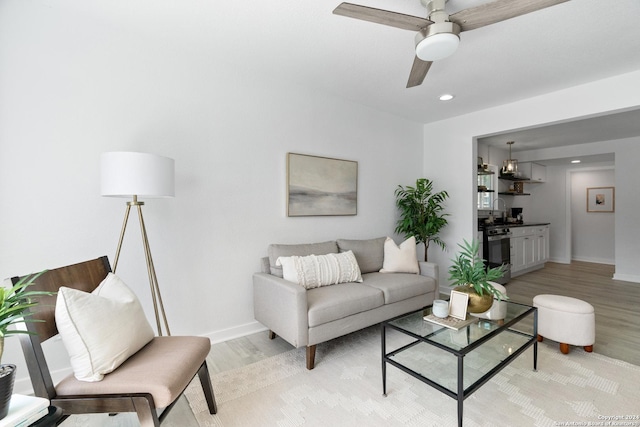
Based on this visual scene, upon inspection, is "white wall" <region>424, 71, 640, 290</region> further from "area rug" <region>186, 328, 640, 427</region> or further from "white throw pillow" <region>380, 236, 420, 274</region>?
"area rug" <region>186, 328, 640, 427</region>

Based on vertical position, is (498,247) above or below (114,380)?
above

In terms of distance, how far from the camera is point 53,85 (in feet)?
6.61

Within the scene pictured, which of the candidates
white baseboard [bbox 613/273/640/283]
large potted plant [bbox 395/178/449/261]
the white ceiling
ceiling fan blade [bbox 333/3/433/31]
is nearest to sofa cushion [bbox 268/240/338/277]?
large potted plant [bbox 395/178/449/261]

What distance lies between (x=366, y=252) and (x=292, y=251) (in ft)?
3.03

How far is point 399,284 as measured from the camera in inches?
112

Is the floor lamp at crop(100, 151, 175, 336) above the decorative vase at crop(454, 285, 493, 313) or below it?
above

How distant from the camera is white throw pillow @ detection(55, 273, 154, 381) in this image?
4.22 ft

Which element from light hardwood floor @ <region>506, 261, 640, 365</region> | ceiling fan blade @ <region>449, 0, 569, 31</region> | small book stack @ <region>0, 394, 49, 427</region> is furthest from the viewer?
light hardwood floor @ <region>506, 261, 640, 365</region>

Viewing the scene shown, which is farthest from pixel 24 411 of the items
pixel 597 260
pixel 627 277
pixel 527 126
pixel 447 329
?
pixel 597 260

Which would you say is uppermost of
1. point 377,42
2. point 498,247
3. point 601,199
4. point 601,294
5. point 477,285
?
point 377,42

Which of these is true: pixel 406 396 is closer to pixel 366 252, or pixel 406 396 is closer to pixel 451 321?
pixel 451 321

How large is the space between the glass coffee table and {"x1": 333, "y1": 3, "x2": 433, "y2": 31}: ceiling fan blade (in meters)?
1.81

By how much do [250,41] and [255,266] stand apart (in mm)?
1963

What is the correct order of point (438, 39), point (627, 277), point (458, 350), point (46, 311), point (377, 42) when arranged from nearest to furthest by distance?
point (46, 311) → point (458, 350) → point (438, 39) → point (377, 42) → point (627, 277)
